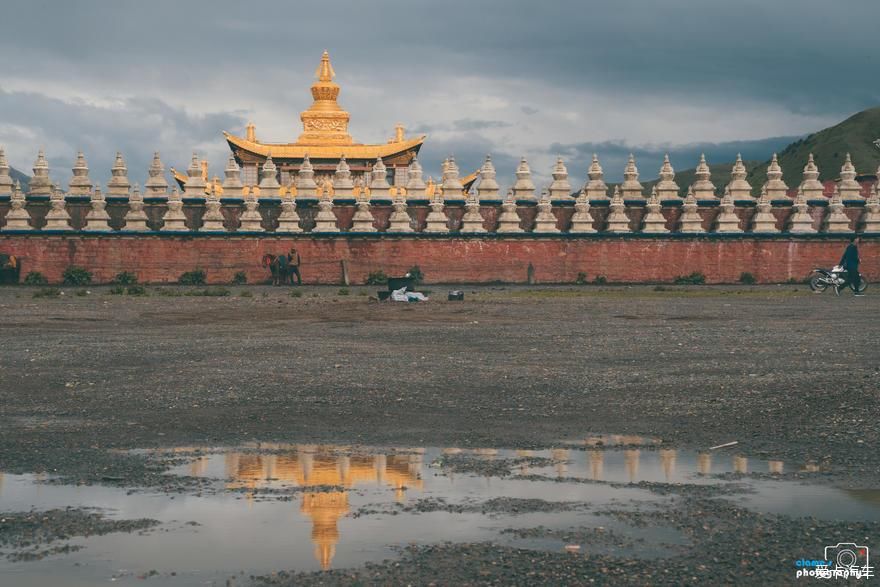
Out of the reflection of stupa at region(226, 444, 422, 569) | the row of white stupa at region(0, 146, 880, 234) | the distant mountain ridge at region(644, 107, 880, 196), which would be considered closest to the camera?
the reflection of stupa at region(226, 444, 422, 569)

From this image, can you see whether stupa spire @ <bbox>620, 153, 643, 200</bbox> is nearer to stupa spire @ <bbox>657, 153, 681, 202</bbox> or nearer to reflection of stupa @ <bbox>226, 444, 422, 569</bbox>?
stupa spire @ <bbox>657, 153, 681, 202</bbox>

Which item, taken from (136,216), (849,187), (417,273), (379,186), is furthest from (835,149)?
(136,216)

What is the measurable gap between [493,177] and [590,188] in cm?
443

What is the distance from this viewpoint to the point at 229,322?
26.3m

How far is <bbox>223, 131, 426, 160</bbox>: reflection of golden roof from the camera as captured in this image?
5656 cm

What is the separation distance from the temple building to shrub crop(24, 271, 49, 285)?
13.1 meters

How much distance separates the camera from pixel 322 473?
33.4 ft

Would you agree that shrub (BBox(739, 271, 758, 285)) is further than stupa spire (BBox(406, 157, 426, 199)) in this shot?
No

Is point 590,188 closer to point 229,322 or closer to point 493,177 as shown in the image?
point 493,177

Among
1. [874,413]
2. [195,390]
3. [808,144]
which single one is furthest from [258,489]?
[808,144]

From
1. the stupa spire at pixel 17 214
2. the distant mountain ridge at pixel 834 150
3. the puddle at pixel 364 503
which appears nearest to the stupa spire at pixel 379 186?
the stupa spire at pixel 17 214

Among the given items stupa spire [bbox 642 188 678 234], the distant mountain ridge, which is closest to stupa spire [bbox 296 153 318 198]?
stupa spire [bbox 642 188 678 234]

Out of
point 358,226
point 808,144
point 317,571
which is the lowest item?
point 317,571

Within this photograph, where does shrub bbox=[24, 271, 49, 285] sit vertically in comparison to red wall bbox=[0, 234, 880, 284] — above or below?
below
